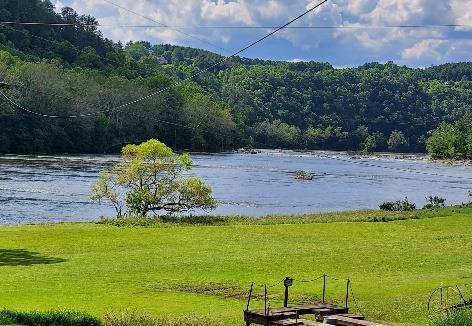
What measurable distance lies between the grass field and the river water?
13.1 metres

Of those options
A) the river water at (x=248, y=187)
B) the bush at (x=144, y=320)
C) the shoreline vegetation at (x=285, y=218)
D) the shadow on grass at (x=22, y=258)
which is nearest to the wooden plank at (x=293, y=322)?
the bush at (x=144, y=320)

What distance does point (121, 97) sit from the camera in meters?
174

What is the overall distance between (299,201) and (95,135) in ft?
274

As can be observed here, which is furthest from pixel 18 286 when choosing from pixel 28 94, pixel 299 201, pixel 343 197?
pixel 28 94

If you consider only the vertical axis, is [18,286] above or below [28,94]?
below

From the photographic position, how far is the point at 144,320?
25375mm

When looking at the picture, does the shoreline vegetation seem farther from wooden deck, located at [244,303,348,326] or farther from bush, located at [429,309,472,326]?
bush, located at [429,309,472,326]

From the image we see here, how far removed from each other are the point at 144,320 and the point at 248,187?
77.7 metres

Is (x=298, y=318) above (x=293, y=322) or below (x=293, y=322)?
below

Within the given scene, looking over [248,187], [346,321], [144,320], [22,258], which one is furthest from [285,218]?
[346,321]

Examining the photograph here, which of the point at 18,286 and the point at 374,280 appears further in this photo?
the point at 374,280

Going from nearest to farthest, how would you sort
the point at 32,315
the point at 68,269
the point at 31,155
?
the point at 32,315 → the point at 68,269 → the point at 31,155

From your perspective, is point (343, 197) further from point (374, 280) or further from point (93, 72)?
point (93, 72)

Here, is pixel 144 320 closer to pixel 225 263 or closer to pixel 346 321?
pixel 346 321
